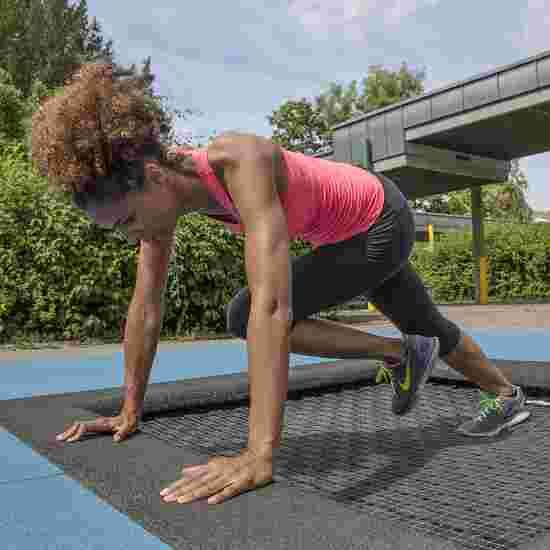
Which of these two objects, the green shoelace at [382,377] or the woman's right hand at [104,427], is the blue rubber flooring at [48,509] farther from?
the green shoelace at [382,377]

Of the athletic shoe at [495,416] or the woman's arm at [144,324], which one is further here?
the athletic shoe at [495,416]

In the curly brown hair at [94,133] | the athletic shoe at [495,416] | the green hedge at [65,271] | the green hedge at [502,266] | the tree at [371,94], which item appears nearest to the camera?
the curly brown hair at [94,133]

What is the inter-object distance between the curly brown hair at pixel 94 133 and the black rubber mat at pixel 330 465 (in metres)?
0.66

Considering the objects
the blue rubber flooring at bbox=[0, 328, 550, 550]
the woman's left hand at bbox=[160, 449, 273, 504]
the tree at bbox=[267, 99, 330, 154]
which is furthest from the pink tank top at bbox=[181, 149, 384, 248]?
the tree at bbox=[267, 99, 330, 154]

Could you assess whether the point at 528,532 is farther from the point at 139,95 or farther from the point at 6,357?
the point at 6,357

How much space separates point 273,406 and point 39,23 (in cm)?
2532

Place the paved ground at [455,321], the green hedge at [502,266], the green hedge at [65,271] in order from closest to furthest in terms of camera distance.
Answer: the paved ground at [455,321], the green hedge at [65,271], the green hedge at [502,266]

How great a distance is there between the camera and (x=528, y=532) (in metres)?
1.18

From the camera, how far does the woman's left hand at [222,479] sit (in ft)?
3.79

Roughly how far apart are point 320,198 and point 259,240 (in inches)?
13.6

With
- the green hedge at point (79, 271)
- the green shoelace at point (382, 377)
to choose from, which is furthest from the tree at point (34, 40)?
the green shoelace at point (382, 377)

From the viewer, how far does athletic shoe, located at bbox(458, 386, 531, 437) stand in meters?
1.94

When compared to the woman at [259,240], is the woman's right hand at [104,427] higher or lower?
lower

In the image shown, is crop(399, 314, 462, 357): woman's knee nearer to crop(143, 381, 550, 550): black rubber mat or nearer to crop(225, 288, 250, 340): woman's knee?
crop(143, 381, 550, 550): black rubber mat
